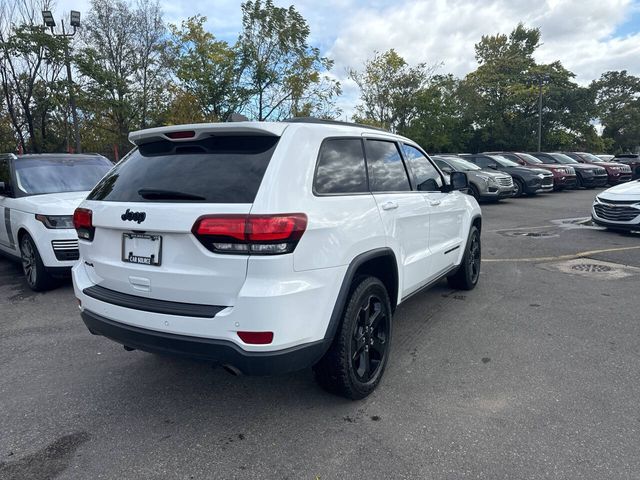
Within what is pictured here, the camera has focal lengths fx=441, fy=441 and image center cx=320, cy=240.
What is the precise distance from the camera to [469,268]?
5.34 m

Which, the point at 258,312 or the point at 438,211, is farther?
the point at 438,211

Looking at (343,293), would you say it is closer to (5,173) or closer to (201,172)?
(201,172)

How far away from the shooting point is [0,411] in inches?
117

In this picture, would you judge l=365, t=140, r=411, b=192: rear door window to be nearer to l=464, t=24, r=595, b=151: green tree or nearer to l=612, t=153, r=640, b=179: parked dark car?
l=612, t=153, r=640, b=179: parked dark car

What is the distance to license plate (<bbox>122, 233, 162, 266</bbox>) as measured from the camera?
2.52m

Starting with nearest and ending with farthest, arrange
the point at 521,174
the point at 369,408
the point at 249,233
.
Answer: the point at 249,233 → the point at 369,408 → the point at 521,174

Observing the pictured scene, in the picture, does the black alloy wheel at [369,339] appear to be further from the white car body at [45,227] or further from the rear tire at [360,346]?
the white car body at [45,227]

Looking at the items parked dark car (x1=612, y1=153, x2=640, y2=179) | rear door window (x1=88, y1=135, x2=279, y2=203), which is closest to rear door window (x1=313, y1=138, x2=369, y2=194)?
rear door window (x1=88, y1=135, x2=279, y2=203)

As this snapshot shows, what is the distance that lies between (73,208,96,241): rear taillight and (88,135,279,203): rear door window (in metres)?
0.17

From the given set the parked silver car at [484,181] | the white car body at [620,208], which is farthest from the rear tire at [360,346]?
the parked silver car at [484,181]

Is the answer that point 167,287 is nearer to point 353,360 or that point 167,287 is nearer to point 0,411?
point 353,360

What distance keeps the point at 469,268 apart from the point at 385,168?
241cm

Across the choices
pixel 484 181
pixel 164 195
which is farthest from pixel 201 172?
pixel 484 181

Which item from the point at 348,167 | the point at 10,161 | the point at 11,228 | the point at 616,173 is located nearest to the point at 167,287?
the point at 348,167
